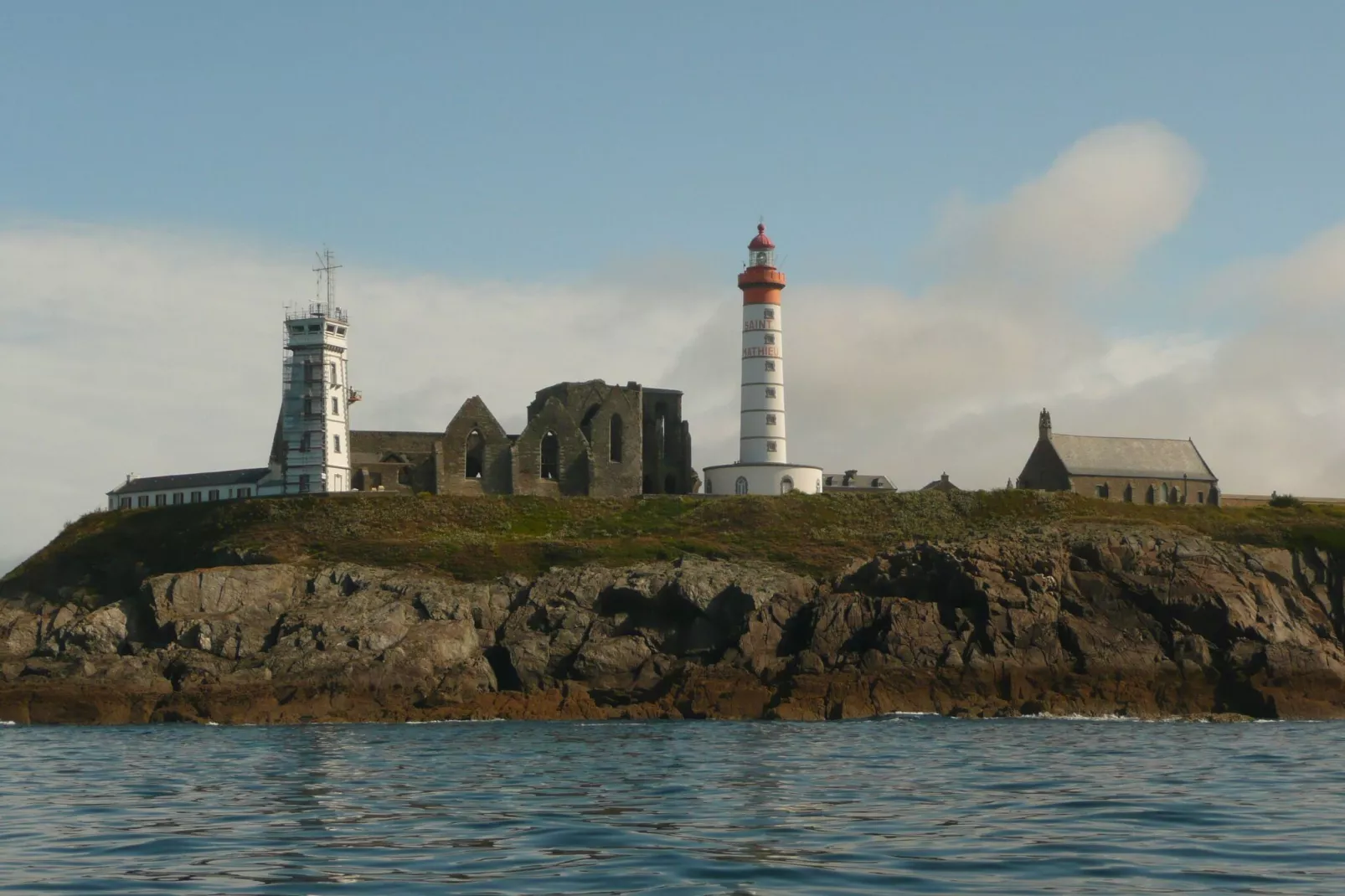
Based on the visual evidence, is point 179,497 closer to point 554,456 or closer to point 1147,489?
point 554,456

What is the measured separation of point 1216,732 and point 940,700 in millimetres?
11477

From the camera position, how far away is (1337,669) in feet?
203

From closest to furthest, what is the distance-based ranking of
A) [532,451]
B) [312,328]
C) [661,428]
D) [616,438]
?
[312,328], [532,451], [616,438], [661,428]

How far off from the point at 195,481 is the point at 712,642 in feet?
143

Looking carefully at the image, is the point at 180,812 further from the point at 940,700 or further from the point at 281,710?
the point at 940,700

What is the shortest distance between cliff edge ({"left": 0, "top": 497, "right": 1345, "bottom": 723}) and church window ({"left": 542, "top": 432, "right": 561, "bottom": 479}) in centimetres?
1856

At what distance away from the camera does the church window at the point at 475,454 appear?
87.4 metres

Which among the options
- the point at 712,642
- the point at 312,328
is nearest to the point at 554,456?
the point at 312,328

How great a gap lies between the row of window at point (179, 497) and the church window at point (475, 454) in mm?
12957

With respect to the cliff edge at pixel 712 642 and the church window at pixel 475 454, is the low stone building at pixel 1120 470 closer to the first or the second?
the cliff edge at pixel 712 642

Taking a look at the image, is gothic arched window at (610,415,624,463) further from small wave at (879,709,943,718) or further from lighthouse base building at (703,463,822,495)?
small wave at (879,709,943,718)

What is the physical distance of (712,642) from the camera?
6419 cm

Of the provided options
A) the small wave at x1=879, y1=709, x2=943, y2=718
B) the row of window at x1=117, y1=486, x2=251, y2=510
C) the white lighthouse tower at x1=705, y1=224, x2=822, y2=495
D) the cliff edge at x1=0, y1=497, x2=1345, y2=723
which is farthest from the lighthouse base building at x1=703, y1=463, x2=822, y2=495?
the small wave at x1=879, y1=709, x2=943, y2=718

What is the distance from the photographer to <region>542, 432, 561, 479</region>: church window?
8888cm
